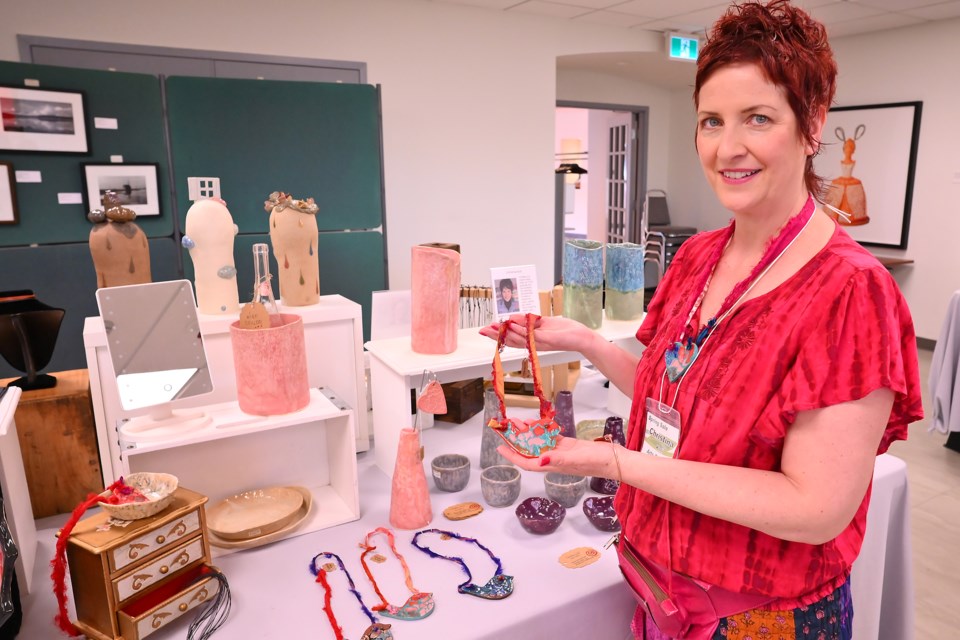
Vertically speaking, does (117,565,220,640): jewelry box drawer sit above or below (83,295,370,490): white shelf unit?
below

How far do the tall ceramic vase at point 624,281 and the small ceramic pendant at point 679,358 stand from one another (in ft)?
2.78

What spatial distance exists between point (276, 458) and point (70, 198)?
86.8 inches

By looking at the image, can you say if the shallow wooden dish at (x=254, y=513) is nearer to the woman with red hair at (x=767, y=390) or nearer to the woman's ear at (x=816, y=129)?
the woman with red hair at (x=767, y=390)

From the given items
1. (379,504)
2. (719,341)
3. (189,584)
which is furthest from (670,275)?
(189,584)

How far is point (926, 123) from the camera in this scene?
5.18m

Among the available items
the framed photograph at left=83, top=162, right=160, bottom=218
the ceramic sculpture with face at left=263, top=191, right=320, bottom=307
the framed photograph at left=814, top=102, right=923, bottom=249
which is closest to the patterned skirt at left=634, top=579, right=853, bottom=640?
the ceramic sculpture with face at left=263, top=191, right=320, bottom=307

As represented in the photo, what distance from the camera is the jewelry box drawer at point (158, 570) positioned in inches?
39.3

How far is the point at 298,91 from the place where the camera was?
338 cm

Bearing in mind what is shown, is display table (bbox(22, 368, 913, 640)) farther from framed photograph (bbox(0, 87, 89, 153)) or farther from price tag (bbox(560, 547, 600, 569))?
framed photograph (bbox(0, 87, 89, 153))

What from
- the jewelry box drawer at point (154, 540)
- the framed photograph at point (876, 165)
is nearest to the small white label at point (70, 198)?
the jewelry box drawer at point (154, 540)

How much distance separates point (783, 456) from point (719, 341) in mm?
164

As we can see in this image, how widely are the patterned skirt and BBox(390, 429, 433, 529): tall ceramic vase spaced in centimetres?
67

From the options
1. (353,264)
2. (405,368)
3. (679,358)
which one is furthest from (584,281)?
(353,264)

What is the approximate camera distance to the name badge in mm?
885
